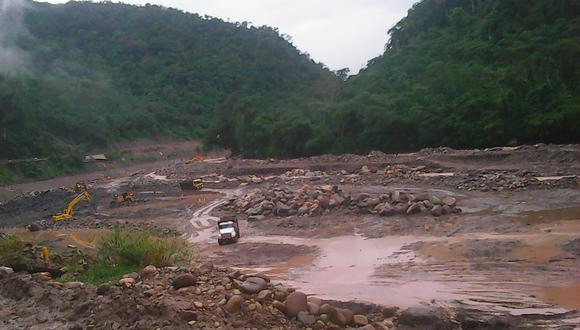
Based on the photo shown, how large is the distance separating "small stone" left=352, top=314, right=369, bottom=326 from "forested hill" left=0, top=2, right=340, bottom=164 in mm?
73507

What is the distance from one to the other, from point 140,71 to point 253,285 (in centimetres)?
Answer: 11282

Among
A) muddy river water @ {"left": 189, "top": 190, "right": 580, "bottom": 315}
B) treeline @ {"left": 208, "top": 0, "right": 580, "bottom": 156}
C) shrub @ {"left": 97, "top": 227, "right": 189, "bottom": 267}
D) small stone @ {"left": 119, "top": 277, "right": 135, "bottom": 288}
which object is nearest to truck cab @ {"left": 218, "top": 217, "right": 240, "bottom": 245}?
muddy river water @ {"left": 189, "top": 190, "right": 580, "bottom": 315}

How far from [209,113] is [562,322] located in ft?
331

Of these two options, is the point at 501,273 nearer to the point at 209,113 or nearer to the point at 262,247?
the point at 262,247

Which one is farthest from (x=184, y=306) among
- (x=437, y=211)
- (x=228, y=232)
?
(x=437, y=211)

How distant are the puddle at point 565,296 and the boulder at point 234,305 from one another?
5.99m

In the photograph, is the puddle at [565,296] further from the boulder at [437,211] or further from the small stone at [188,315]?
the boulder at [437,211]

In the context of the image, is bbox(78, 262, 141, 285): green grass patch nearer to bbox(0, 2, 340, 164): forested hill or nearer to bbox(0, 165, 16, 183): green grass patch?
bbox(0, 165, 16, 183): green grass patch

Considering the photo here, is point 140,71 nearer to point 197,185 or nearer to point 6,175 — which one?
point 6,175

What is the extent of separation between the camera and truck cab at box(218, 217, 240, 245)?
21.3 meters

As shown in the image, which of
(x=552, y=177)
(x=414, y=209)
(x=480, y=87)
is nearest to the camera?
(x=414, y=209)

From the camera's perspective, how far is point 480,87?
44.4 m

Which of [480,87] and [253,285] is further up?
[480,87]

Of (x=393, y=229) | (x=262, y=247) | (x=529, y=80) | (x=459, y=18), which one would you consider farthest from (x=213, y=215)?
(x=459, y=18)
